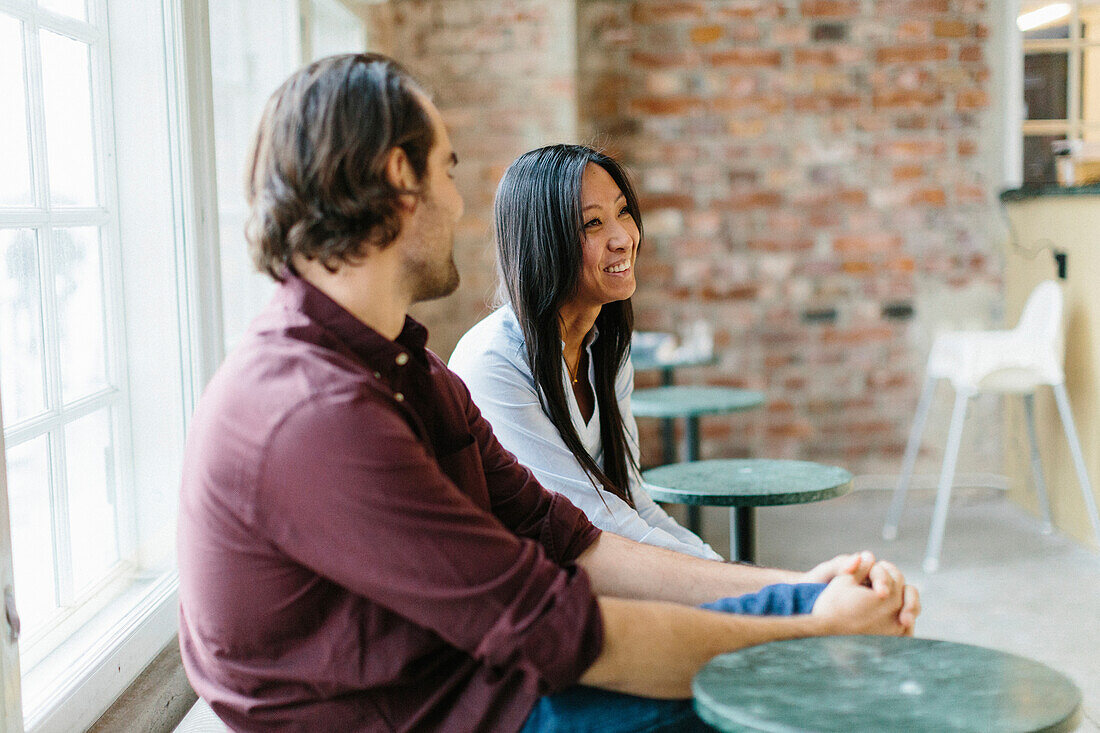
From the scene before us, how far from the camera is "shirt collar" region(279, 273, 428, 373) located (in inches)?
45.4

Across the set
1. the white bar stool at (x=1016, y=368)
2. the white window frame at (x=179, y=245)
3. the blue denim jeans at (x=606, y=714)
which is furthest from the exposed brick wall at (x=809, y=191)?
the blue denim jeans at (x=606, y=714)

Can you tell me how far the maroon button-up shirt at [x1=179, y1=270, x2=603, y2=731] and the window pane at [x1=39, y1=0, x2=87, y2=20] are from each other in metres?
0.79

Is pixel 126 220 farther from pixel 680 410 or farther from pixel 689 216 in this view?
pixel 689 216

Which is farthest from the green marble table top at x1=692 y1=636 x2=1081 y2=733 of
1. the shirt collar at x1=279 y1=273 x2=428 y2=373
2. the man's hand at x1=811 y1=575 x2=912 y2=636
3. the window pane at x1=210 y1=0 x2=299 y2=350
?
the window pane at x1=210 y1=0 x2=299 y2=350

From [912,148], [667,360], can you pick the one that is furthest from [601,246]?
[912,148]

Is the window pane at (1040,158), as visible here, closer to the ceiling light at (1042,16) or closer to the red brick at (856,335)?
the ceiling light at (1042,16)

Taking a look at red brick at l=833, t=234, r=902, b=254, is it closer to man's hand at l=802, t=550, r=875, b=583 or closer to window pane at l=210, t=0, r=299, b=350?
window pane at l=210, t=0, r=299, b=350

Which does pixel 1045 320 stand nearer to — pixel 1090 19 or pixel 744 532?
pixel 1090 19

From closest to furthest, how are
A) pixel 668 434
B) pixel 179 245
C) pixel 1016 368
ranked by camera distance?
pixel 179 245 < pixel 1016 368 < pixel 668 434

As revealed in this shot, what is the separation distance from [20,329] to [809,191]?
4.02 m

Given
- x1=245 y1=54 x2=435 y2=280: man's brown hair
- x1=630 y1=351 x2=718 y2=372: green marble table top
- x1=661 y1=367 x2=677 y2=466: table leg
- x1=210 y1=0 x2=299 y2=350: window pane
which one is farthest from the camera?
x1=661 y1=367 x2=677 y2=466: table leg

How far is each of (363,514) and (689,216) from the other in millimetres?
4121

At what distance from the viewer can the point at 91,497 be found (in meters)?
1.80

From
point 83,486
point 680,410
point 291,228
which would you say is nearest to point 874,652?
point 291,228
